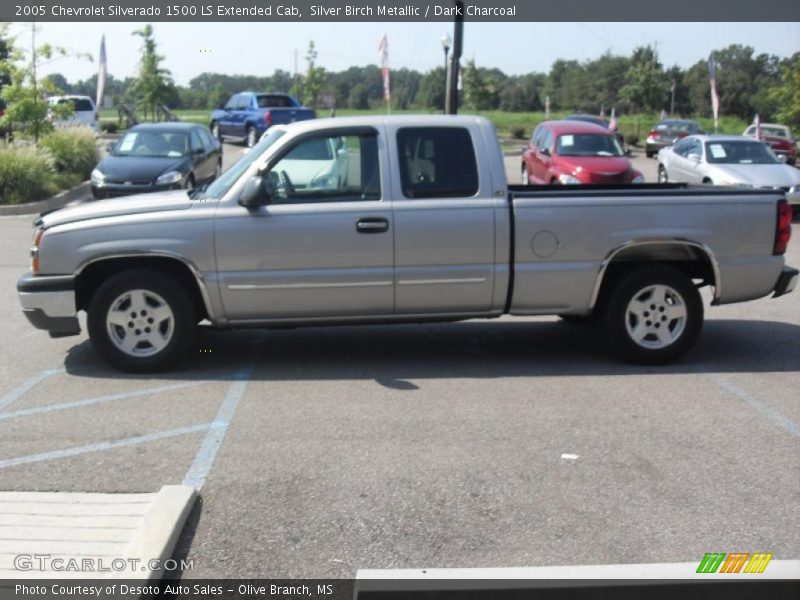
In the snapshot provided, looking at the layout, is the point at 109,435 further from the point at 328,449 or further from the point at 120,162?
the point at 120,162

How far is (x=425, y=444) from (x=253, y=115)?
2695 centimetres

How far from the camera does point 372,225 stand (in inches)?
282

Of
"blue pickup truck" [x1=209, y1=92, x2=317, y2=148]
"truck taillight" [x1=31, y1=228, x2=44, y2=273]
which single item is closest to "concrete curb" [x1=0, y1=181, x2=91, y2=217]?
"blue pickup truck" [x1=209, y1=92, x2=317, y2=148]

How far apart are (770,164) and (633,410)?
43.7 feet

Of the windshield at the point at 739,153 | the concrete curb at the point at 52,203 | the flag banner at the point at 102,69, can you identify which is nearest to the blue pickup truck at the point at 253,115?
the flag banner at the point at 102,69

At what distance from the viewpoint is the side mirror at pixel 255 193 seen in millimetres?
7016

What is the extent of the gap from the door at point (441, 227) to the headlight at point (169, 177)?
32.1 ft

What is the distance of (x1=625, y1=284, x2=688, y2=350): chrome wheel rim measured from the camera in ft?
25.0

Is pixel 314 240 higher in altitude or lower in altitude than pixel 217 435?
higher

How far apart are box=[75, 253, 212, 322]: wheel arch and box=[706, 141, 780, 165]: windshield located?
1352 cm

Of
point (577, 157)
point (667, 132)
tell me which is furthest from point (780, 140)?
point (577, 157)

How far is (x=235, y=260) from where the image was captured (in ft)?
23.3

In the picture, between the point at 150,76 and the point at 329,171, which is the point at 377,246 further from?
A: the point at 150,76

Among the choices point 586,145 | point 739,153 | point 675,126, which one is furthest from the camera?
point 675,126
